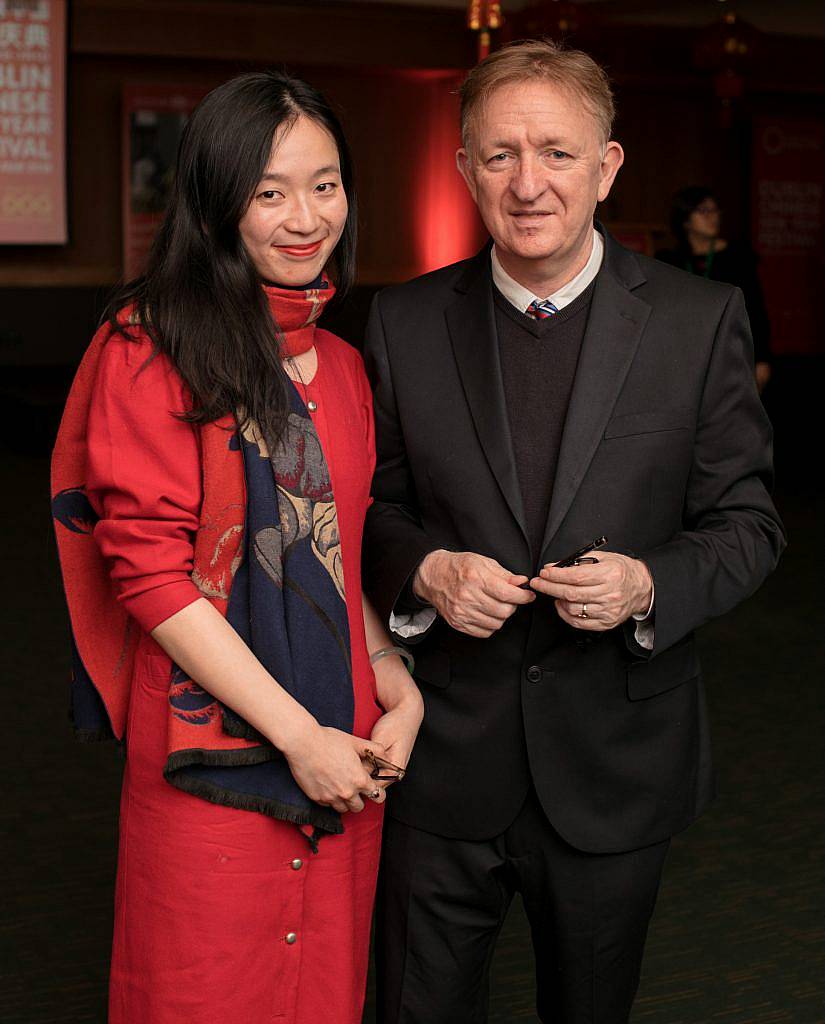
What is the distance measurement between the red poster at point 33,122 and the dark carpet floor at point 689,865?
19.1 feet

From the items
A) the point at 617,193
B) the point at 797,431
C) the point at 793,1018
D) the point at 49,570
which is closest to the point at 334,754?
the point at 793,1018

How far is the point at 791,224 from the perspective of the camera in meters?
12.0

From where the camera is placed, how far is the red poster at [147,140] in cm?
1013

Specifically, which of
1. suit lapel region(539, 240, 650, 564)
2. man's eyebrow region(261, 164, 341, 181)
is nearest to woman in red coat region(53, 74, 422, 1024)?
man's eyebrow region(261, 164, 341, 181)

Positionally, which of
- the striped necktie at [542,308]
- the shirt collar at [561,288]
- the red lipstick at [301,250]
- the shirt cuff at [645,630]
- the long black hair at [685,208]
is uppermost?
the long black hair at [685,208]

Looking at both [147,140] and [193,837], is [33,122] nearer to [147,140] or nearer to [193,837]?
[147,140]

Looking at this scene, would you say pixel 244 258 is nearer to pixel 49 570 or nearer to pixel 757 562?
pixel 757 562

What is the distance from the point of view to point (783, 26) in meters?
11.4

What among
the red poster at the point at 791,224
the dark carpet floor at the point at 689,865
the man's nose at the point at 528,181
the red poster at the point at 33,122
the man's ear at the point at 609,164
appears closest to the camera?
the man's nose at the point at 528,181

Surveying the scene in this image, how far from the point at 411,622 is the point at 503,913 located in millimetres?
474

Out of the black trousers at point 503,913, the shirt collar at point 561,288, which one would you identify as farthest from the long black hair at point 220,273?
the black trousers at point 503,913

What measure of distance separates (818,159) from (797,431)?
10.1 ft

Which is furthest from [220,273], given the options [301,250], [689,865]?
[689,865]

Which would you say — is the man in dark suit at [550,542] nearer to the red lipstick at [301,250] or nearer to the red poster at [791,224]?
the red lipstick at [301,250]
